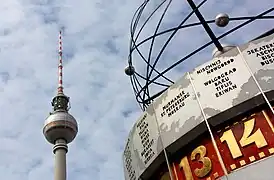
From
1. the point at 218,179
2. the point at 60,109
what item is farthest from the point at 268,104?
the point at 60,109

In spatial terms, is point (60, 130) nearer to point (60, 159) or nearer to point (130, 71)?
point (60, 159)

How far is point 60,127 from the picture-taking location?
56938 millimetres

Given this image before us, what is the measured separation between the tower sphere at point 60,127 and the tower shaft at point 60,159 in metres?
0.76

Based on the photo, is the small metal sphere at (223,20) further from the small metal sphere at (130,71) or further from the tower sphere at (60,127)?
the tower sphere at (60,127)

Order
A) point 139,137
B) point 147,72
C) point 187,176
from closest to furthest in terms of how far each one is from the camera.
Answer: point 187,176 → point 139,137 → point 147,72

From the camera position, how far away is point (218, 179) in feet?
33.5

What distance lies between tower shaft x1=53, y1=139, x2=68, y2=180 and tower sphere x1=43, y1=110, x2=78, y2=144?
764 millimetres

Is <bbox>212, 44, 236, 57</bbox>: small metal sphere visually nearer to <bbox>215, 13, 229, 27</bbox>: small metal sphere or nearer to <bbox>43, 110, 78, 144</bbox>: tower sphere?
<bbox>215, 13, 229, 27</bbox>: small metal sphere

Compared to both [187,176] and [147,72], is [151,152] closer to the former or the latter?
[187,176]

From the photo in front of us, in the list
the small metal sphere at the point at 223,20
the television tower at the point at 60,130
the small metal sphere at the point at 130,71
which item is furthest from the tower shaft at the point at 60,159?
the small metal sphere at the point at 223,20

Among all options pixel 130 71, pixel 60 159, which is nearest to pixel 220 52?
pixel 130 71

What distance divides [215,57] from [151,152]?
9.72 feet

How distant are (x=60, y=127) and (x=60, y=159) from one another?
3.88m

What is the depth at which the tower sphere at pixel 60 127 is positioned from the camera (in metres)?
57.2
